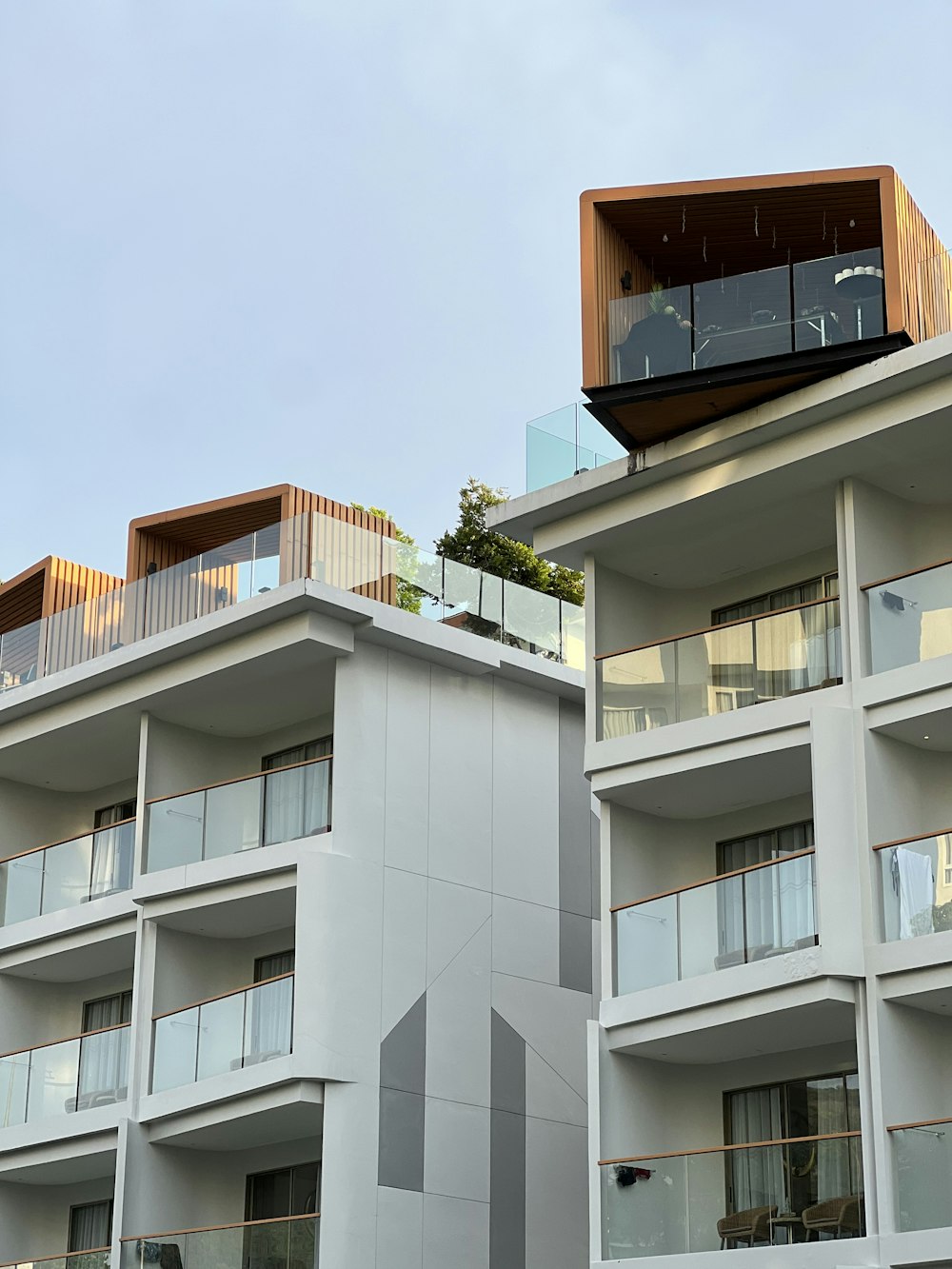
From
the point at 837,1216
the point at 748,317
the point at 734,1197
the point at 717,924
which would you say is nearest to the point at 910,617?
the point at 748,317

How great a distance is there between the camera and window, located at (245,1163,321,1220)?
1125 inches

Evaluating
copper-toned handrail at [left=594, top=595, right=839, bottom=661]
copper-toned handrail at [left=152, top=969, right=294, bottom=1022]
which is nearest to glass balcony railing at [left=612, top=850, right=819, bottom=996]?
copper-toned handrail at [left=594, top=595, right=839, bottom=661]

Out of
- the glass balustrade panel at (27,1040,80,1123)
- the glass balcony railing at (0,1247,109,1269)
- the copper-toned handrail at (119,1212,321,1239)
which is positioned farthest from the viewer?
the glass balustrade panel at (27,1040,80,1123)

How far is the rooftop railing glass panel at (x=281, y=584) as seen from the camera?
29.1 m

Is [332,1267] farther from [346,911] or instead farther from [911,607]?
[911,607]

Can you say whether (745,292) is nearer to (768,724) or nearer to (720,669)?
(720,669)

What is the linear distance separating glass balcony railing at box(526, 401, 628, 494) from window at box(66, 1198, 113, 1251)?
45.4 feet

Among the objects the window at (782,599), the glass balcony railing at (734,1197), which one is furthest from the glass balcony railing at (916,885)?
the window at (782,599)

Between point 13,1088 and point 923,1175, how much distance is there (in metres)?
15.9

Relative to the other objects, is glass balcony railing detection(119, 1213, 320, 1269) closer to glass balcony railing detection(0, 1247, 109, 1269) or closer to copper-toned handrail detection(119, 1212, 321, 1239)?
copper-toned handrail detection(119, 1212, 321, 1239)

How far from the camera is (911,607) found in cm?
2284

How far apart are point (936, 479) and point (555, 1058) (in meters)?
11.0

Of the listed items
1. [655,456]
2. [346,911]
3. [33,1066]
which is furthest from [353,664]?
[33,1066]

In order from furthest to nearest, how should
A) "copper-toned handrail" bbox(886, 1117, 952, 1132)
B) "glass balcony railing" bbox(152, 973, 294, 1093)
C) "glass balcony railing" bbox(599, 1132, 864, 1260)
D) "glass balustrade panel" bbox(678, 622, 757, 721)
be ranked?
"glass balcony railing" bbox(152, 973, 294, 1093)
"glass balustrade panel" bbox(678, 622, 757, 721)
"glass balcony railing" bbox(599, 1132, 864, 1260)
"copper-toned handrail" bbox(886, 1117, 952, 1132)
